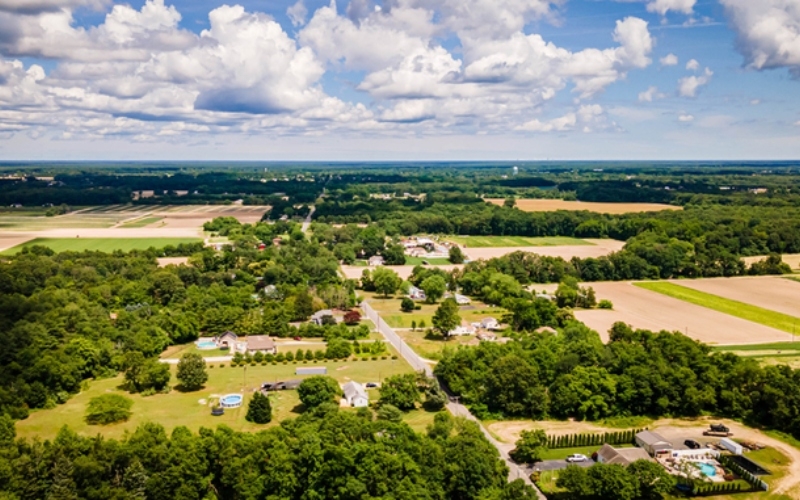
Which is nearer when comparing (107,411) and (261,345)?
(107,411)

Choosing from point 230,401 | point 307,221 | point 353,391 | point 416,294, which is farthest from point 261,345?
point 307,221

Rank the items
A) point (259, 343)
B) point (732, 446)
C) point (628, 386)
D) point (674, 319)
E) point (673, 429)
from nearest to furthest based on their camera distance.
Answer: point (732, 446), point (673, 429), point (628, 386), point (259, 343), point (674, 319)

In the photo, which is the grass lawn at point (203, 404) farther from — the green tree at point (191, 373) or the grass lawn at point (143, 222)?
the grass lawn at point (143, 222)

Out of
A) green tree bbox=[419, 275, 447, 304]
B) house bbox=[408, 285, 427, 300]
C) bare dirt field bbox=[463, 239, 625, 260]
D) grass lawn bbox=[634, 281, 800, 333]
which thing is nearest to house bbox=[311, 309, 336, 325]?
green tree bbox=[419, 275, 447, 304]

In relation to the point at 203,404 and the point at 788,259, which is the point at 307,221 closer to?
the point at 788,259

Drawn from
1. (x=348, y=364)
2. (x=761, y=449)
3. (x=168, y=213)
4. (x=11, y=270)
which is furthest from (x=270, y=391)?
(x=168, y=213)

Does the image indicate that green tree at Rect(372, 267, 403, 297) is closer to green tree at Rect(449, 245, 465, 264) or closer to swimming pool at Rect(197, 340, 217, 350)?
green tree at Rect(449, 245, 465, 264)

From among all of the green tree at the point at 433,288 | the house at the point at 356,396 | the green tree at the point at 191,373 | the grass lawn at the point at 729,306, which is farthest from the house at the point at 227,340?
the grass lawn at the point at 729,306
